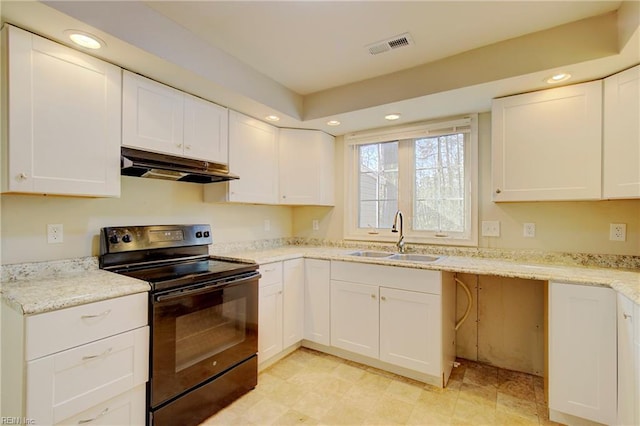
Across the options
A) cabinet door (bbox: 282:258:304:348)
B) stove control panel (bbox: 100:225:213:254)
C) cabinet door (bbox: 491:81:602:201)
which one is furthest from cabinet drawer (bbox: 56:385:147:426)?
cabinet door (bbox: 491:81:602:201)

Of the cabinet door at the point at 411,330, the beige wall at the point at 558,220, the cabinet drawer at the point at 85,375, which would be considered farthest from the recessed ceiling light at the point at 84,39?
the beige wall at the point at 558,220

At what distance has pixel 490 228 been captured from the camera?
2.56 meters

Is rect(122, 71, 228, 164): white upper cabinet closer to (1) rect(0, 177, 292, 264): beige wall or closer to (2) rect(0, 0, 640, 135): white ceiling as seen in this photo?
(2) rect(0, 0, 640, 135): white ceiling

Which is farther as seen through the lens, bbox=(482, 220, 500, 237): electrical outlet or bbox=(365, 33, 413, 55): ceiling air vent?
bbox=(482, 220, 500, 237): electrical outlet

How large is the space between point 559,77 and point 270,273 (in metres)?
2.40

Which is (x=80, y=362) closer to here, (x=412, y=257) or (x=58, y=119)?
(x=58, y=119)

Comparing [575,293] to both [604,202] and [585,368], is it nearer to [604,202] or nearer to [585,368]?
[585,368]

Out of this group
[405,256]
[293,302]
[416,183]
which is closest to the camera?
[293,302]

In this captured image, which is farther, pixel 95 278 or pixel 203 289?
pixel 203 289

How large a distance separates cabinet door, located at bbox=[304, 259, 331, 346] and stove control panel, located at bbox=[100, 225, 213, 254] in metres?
0.92

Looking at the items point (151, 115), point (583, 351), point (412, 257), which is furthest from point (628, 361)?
point (151, 115)

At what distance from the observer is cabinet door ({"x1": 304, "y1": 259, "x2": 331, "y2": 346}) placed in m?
2.70

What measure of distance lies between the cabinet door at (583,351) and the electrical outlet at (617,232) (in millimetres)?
686

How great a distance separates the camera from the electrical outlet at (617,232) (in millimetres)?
2098
